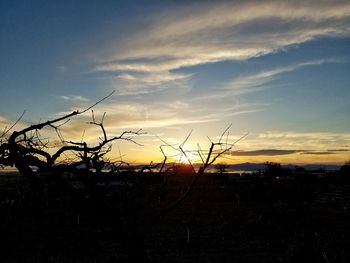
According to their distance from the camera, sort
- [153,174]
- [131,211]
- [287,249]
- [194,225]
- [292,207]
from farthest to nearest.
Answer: [292,207] → [194,225] → [287,249] → [153,174] → [131,211]

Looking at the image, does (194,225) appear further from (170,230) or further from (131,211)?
(131,211)

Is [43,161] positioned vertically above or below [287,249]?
above

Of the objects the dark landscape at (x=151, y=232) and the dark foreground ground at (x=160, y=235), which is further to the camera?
the dark foreground ground at (x=160, y=235)

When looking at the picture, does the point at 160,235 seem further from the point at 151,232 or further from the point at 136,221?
the point at 136,221

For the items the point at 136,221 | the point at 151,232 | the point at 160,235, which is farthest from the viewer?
the point at 151,232

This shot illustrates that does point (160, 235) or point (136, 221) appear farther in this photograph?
point (160, 235)

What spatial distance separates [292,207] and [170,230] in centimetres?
1535

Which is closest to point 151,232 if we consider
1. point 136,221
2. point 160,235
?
point 160,235

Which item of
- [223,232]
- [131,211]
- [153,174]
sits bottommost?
[223,232]

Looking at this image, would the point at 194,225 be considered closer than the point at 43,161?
No

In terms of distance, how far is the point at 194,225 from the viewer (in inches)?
925

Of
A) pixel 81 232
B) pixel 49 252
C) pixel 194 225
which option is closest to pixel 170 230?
pixel 194 225

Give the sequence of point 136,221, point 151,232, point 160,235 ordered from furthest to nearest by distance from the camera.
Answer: point 151,232 < point 160,235 < point 136,221

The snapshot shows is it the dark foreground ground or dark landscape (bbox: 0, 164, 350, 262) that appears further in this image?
the dark foreground ground
